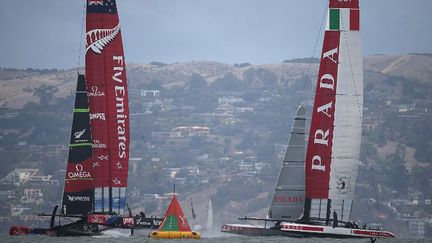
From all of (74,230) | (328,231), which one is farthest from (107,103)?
(328,231)

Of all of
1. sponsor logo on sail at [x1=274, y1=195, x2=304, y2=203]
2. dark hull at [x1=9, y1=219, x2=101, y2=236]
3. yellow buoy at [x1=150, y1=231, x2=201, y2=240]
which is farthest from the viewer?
sponsor logo on sail at [x1=274, y1=195, x2=304, y2=203]

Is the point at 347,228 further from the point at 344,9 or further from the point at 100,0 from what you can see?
the point at 100,0

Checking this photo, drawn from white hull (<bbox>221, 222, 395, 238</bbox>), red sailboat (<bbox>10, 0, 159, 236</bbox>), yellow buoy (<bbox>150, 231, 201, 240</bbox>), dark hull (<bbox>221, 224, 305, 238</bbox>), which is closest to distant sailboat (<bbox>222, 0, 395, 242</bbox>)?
dark hull (<bbox>221, 224, 305, 238</bbox>)

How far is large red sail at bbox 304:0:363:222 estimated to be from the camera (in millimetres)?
63219

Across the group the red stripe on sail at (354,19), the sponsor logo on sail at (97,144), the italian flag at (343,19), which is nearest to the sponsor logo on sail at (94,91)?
the sponsor logo on sail at (97,144)

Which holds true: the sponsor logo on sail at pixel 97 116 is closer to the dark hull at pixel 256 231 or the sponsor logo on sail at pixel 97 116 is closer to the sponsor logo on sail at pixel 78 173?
the sponsor logo on sail at pixel 78 173

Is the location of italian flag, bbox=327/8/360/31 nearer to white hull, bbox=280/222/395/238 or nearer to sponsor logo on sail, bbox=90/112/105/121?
white hull, bbox=280/222/395/238

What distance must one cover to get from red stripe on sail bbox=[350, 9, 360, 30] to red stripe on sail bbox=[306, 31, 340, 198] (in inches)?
36.0

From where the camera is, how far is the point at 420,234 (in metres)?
127

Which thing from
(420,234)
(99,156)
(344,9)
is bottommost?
(420,234)

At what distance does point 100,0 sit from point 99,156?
7569 mm

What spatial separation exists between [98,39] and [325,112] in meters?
12.1

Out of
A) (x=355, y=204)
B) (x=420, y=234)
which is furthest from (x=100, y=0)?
(x=355, y=204)

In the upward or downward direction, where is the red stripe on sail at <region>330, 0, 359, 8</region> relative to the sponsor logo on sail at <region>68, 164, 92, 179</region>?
upward
